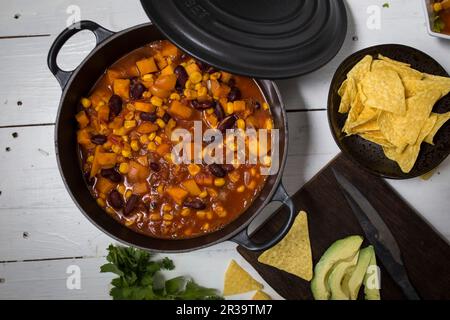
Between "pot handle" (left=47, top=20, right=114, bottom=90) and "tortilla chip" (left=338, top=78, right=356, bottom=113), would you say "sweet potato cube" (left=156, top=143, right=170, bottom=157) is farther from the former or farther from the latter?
"tortilla chip" (left=338, top=78, right=356, bottom=113)

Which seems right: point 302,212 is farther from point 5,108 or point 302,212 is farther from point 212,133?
point 5,108

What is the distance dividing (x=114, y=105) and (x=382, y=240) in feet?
4.56

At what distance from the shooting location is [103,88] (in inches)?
89.6

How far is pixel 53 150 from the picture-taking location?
2.37 m

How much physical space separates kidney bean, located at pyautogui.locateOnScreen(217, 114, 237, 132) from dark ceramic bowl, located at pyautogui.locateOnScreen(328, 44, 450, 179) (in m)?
0.45

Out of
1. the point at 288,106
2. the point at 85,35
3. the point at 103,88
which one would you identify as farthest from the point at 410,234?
the point at 85,35

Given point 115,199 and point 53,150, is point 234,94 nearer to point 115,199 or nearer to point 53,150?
point 115,199

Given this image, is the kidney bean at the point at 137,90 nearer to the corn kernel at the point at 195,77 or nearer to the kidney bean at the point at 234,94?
the corn kernel at the point at 195,77

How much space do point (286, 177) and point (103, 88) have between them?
979 mm

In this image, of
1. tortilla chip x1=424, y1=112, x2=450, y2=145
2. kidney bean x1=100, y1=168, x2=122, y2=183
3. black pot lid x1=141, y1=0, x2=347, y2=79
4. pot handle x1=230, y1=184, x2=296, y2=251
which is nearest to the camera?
black pot lid x1=141, y1=0, x2=347, y2=79

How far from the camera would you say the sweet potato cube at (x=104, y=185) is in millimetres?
2213

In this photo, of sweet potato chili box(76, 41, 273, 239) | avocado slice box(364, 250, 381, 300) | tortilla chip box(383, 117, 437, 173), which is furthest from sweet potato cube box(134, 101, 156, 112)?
avocado slice box(364, 250, 381, 300)

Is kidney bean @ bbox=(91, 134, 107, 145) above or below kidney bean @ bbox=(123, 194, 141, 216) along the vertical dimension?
above

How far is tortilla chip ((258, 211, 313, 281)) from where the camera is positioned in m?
2.21
